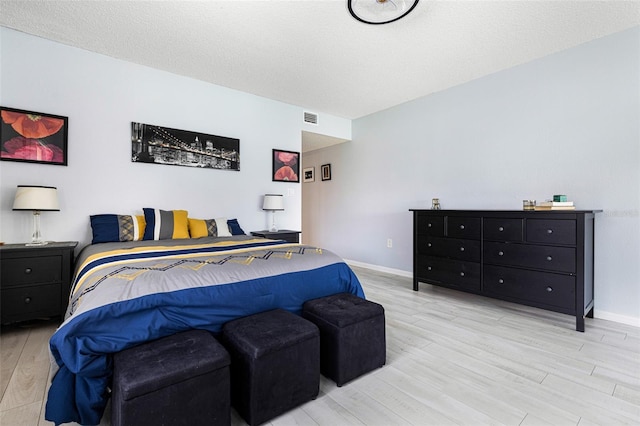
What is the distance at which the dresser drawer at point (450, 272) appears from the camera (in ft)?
10.0

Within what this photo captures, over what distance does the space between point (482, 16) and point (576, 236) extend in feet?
6.33

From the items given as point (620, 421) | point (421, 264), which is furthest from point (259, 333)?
point (421, 264)

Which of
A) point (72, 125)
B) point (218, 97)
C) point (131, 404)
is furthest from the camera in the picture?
point (218, 97)

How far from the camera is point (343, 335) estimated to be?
5.51 ft

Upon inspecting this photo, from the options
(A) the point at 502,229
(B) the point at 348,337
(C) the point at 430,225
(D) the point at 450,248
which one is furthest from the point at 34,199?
(A) the point at 502,229

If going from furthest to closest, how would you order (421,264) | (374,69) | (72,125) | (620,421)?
(421,264) < (374,69) < (72,125) < (620,421)

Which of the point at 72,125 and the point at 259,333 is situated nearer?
the point at 259,333

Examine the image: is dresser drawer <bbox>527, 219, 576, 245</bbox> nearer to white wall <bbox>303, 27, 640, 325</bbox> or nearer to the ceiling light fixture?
white wall <bbox>303, 27, 640, 325</bbox>

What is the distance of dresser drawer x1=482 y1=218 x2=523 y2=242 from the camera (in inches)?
108

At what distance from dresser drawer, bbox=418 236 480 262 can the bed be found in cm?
148

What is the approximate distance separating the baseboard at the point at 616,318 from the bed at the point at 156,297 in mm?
2298

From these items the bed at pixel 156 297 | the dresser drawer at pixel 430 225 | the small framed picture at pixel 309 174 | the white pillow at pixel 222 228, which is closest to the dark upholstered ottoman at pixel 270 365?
the bed at pixel 156 297

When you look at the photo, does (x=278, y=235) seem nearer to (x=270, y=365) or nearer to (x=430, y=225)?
(x=430, y=225)

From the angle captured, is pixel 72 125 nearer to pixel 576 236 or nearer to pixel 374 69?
pixel 374 69
